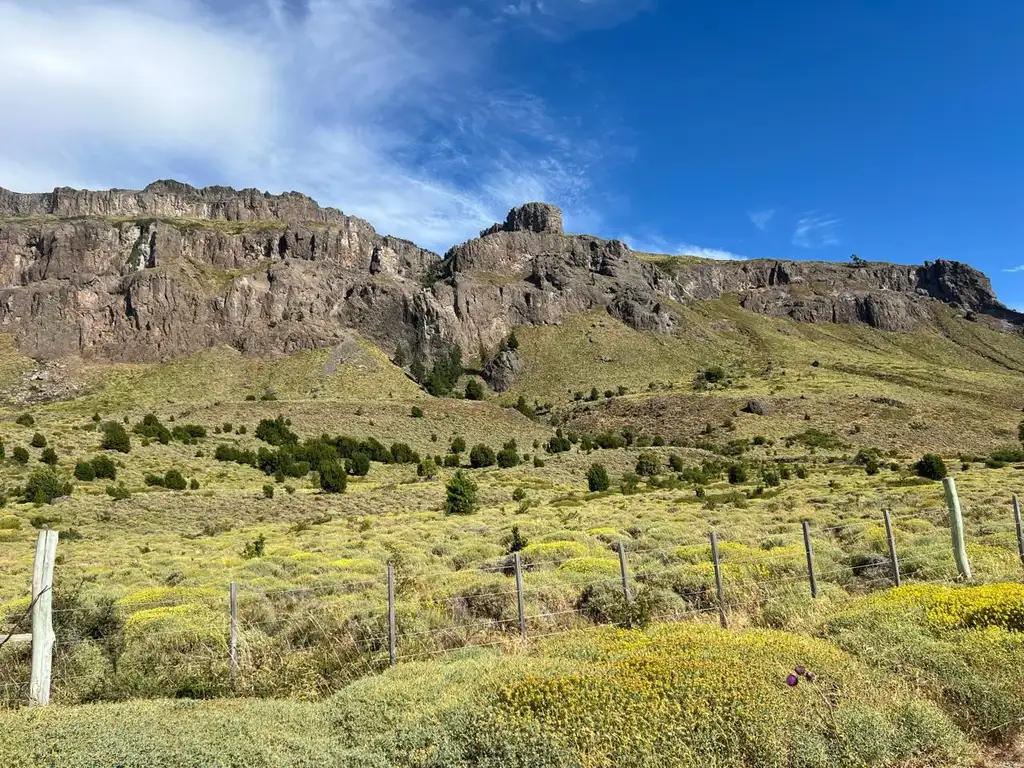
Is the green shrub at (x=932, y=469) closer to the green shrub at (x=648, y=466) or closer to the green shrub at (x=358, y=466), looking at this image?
the green shrub at (x=648, y=466)

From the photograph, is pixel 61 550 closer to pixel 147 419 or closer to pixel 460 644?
pixel 460 644

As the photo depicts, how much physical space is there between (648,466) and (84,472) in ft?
149

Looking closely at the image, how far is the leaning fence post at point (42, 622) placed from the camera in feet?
25.6

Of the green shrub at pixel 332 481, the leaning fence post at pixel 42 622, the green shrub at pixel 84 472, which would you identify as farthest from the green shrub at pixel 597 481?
the leaning fence post at pixel 42 622

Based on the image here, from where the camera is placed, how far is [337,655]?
9.68m

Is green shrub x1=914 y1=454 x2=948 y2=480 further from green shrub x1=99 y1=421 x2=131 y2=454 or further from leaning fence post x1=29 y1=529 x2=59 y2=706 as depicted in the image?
green shrub x1=99 y1=421 x2=131 y2=454

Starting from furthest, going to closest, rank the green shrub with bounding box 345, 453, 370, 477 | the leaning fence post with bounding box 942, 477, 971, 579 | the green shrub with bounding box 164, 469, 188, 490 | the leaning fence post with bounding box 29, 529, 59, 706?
the green shrub with bounding box 345, 453, 370, 477 → the green shrub with bounding box 164, 469, 188, 490 → the leaning fence post with bounding box 942, 477, 971, 579 → the leaning fence post with bounding box 29, 529, 59, 706

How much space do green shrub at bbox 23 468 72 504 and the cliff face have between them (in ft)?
228

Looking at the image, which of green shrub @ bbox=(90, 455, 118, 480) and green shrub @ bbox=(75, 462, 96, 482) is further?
green shrub @ bbox=(90, 455, 118, 480)

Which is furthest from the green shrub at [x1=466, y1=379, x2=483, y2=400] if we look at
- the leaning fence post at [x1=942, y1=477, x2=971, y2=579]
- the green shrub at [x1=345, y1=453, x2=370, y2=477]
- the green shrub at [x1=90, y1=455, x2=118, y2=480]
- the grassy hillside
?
the grassy hillside

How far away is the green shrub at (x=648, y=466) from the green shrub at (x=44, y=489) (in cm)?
4454

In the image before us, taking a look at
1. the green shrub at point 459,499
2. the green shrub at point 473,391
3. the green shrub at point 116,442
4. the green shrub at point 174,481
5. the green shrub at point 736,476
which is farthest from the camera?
the green shrub at point 473,391

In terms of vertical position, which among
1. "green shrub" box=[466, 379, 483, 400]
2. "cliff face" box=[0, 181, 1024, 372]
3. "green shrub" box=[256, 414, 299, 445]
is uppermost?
"cliff face" box=[0, 181, 1024, 372]

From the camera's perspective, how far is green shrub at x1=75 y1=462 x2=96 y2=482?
140 ft
